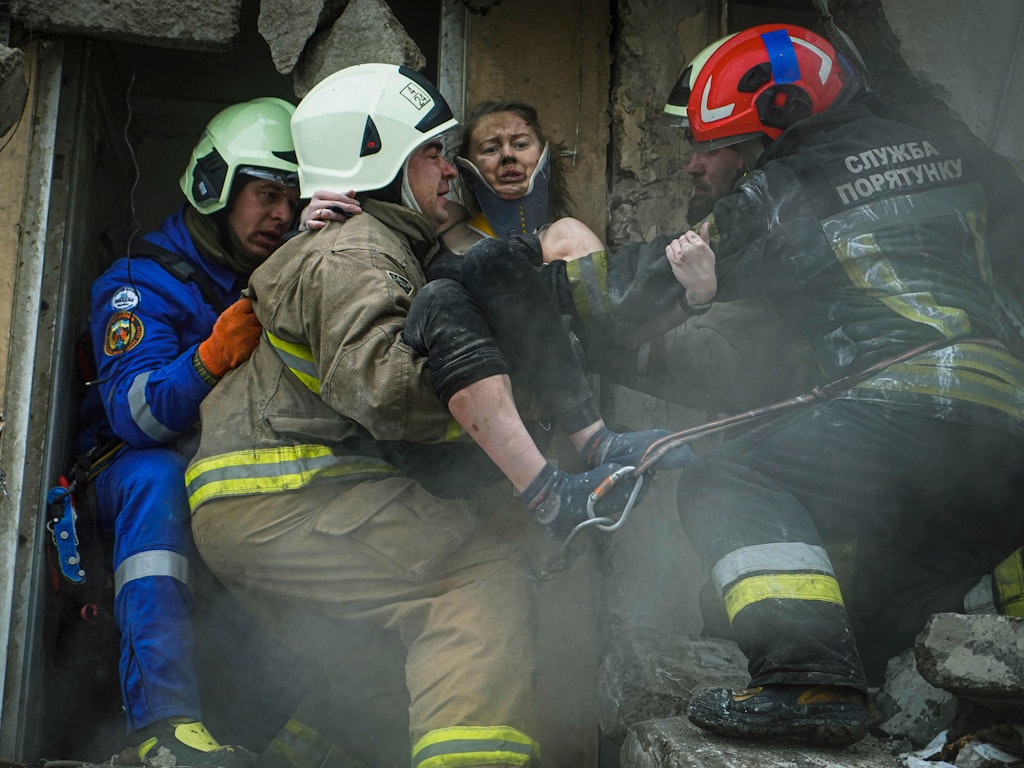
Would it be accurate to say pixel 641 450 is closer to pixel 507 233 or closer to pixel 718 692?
pixel 718 692

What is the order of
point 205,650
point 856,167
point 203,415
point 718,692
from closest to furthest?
point 718,692, point 856,167, point 203,415, point 205,650

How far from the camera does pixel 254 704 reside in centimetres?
408

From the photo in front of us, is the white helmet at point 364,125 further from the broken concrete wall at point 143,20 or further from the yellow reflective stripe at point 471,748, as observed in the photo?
the yellow reflective stripe at point 471,748

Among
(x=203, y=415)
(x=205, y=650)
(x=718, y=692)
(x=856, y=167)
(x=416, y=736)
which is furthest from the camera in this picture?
(x=205, y=650)

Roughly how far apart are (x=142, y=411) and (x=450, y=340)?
4.41ft

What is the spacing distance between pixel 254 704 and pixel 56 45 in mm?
2557

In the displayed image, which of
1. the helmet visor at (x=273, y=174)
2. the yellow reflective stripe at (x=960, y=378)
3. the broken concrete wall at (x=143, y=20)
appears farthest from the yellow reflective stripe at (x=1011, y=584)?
the broken concrete wall at (x=143, y=20)

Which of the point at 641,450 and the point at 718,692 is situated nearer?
the point at 718,692

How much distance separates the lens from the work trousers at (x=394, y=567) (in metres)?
3.12

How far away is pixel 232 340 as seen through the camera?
12.0 feet

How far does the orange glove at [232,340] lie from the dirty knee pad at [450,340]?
2.51 ft

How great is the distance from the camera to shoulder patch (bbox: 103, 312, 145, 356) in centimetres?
397

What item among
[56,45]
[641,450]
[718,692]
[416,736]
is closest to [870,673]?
[718,692]

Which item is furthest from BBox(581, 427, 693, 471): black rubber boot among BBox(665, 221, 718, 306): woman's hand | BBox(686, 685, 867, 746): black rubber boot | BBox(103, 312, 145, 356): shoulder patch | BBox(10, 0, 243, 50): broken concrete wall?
BBox(10, 0, 243, 50): broken concrete wall
